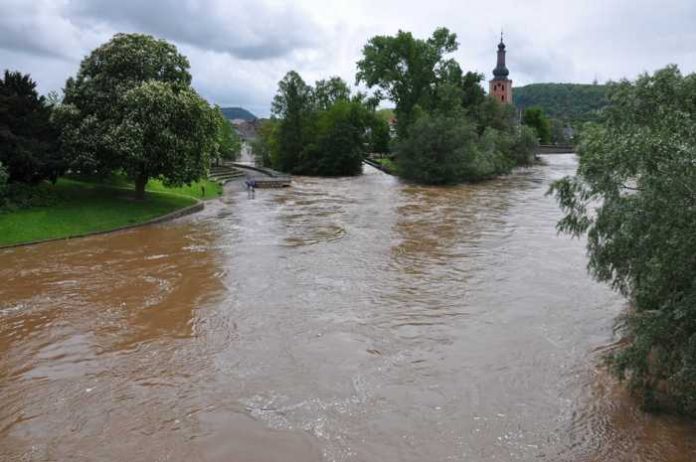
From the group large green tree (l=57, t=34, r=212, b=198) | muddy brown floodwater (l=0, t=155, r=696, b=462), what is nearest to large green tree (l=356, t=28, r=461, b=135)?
large green tree (l=57, t=34, r=212, b=198)

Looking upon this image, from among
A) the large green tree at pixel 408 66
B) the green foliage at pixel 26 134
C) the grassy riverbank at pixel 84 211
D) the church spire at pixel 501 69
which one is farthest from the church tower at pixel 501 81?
the green foliage at pixel 26 134

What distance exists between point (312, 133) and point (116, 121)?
35364mm

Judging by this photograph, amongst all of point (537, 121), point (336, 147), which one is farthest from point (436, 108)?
point (537, 121)

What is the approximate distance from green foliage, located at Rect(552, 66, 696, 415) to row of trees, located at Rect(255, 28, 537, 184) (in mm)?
39225

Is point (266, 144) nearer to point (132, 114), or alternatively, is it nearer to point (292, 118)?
point (292, 118)

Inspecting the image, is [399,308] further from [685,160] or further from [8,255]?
[8,255]

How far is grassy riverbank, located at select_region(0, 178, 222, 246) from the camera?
A: 20688 mm

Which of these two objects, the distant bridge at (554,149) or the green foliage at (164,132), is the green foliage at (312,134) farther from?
the distant bridge at (554,149)

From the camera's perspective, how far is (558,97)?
167750 mm

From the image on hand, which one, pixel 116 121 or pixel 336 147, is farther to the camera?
pixel 336 147

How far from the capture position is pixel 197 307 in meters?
13.8

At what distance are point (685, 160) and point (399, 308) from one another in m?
7.82

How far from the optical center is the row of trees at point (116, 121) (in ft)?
73.9

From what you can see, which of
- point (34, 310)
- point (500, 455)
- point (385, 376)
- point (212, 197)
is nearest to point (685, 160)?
point (500, 455)
